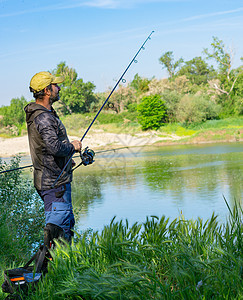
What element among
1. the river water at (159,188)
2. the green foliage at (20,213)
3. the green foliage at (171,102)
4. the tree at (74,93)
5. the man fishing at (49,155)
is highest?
the tree at (74,93)

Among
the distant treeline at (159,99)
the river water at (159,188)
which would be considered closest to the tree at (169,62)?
the distant treeline at (159,99)

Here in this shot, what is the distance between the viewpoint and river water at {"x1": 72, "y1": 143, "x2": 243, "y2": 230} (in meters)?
7.48

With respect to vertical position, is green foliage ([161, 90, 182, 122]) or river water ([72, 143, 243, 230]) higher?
green foliage ([161, 90, 182, 122])

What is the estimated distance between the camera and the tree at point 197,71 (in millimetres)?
40397

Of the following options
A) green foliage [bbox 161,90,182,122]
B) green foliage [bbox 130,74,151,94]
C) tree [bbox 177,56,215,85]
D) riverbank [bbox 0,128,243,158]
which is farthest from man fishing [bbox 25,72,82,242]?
tree [bbox 177,56,215,85]

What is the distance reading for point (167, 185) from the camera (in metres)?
10.1

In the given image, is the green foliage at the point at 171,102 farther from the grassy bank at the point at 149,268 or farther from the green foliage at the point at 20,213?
the grassy bank at the point at 149,268

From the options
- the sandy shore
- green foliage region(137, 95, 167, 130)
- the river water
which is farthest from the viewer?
green foliage region(137, 95, 167, 130)

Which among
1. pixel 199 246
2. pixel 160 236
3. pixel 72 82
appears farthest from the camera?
pixel 72 82

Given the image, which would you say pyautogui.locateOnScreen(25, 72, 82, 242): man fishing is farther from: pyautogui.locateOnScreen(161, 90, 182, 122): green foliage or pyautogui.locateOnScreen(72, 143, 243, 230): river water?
pyautogui.locateOnScreen(161, 90, 182, 122): green foliage

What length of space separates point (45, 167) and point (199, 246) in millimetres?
1063

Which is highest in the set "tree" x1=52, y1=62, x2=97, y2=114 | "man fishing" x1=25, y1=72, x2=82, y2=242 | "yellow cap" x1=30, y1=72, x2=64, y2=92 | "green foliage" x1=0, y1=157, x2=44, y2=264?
"tree" x1=52, y1=62, x2=97, y2=114

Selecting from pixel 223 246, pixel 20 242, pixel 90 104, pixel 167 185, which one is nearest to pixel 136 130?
pixel 90 104

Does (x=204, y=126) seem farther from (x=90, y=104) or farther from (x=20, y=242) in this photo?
(x=20, y=242)
